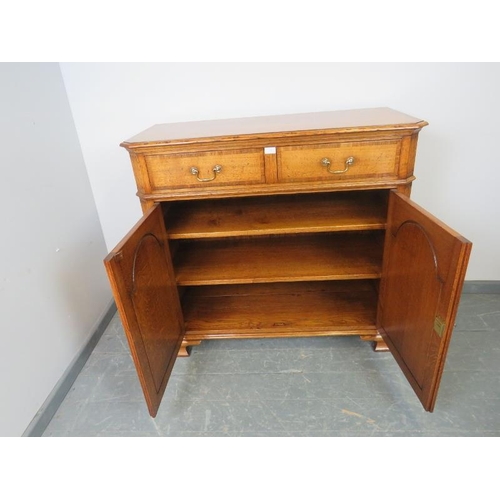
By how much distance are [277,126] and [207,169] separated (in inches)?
12.4

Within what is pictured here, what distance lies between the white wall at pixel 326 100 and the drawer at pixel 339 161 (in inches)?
20.6

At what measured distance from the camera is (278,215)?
1513mm

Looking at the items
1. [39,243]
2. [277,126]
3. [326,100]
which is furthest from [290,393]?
[326,100]

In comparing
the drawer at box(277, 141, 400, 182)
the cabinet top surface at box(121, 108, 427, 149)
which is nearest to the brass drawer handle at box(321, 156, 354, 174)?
the drawer at box(277, 141, 400, 182)

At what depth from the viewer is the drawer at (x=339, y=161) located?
1.22m

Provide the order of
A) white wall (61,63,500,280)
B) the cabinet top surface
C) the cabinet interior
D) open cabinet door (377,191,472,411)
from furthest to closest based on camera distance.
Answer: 1. white wall (61,63,500,280)
2. the cabinet interior
3. the cabinet top surface
4. open cabinet door (377,191,472,411)

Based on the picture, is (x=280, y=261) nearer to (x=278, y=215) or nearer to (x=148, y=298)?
(x=278, y=215)

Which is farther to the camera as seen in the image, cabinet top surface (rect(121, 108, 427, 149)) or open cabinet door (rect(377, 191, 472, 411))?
cabinet top surface (rect(121, 108, 427, 149))

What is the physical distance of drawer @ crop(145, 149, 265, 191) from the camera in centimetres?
126

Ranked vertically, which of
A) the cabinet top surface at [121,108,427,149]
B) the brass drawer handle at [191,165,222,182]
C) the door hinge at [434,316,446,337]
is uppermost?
the cabinet top surface at [121,108,427,149]

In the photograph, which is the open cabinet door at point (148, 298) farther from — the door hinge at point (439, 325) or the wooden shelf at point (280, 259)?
the door hinge at point (439, 325)

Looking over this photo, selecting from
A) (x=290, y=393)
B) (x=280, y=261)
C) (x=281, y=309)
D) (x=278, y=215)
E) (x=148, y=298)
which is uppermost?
(x=278, y=215)

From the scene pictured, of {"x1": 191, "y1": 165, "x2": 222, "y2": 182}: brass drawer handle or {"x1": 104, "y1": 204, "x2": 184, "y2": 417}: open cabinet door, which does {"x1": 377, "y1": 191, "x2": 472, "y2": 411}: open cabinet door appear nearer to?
{"x1": 191, "y1": 165, "x2": 222, "y2": 182}: brass drawer handle
